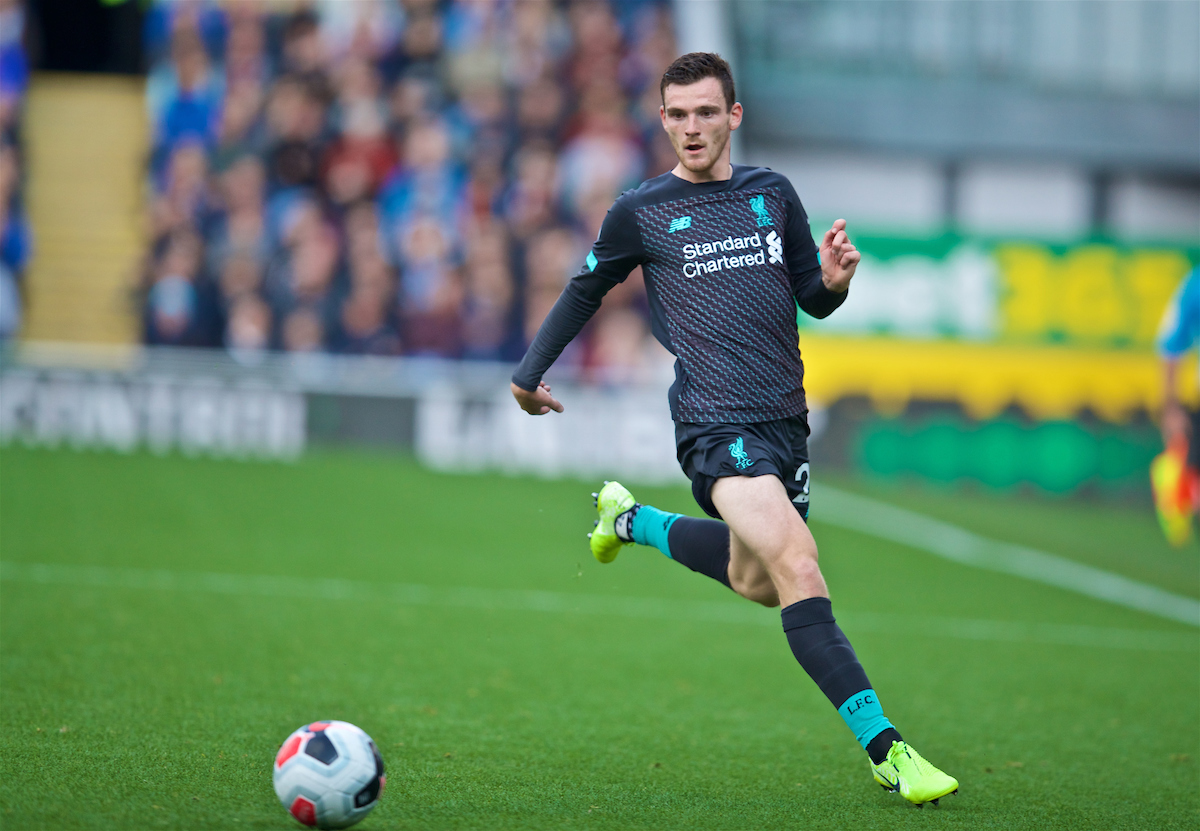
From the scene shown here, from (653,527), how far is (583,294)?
914 mm

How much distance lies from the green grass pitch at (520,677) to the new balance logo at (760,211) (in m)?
1.67

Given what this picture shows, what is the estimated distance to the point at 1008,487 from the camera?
13758 mm

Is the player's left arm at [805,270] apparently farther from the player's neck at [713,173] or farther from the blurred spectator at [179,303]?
the blurred spectator at [179,303]

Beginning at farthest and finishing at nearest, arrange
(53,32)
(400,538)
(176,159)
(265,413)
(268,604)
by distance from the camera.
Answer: (53,32) < (176,159) < (265,413) < (400,538) < (268,604)

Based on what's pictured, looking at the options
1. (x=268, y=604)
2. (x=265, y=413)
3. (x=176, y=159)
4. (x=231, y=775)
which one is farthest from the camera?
(x=176, y=159)

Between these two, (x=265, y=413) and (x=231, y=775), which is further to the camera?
(x=265, y=413)

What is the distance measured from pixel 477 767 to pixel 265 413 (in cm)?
963

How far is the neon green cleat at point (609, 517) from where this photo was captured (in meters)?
5.02

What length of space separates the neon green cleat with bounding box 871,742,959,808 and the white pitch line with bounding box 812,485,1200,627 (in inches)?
194

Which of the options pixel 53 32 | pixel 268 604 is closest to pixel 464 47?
pixel 53 32

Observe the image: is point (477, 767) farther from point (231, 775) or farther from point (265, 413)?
point (265, 413)

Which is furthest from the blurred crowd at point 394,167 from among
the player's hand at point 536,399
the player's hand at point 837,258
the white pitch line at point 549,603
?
the player's hand at point 837,258

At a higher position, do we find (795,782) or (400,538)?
(795,782)

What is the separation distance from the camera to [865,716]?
3.92 metres
